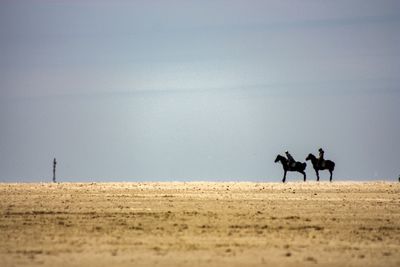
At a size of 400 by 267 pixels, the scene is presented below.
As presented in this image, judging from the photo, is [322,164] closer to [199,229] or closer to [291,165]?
[291,165]

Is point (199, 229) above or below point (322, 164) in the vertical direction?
below

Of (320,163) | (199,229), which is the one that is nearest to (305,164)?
(320,163)

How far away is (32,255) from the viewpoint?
15281 millimetres

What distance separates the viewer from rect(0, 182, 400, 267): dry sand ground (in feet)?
49.6

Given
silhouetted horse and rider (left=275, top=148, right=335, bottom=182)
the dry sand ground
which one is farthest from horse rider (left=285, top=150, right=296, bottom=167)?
the dry sand ground

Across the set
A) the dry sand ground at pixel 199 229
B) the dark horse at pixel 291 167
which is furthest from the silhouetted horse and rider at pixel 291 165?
the dry sand ground at pixel 199 229

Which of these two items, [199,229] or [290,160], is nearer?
[199,229]

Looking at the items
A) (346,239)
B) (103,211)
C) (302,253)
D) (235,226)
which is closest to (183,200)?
(103,211)

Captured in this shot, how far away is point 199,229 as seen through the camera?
19.6m

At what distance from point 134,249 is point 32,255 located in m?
2.22

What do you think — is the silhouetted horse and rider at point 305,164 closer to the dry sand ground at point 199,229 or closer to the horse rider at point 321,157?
the horse rider at point 321,157

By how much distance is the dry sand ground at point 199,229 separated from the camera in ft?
49.6

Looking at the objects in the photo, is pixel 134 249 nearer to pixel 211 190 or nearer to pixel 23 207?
pixel 23 207

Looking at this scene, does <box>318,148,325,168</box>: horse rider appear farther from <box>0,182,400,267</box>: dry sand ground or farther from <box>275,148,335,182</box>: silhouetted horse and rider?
<box>0,182,400,267</box>: dry sand ground
